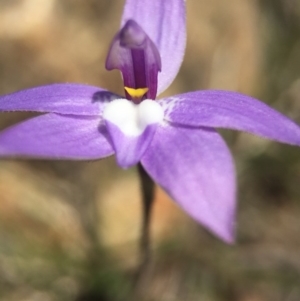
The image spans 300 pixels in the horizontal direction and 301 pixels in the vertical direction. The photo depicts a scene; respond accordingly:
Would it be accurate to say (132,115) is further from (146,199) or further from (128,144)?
(146,199)

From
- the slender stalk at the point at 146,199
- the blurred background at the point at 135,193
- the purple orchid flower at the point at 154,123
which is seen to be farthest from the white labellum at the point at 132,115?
the blurred background at the point at 135,193

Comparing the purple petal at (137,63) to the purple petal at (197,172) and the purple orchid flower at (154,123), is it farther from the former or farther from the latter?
the purple petal at (197,172)

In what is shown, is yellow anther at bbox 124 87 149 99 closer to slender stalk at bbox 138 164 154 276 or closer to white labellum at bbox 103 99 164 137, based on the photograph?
white labellum at bbox 103 99 164 137

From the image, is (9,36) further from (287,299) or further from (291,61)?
(287,299)

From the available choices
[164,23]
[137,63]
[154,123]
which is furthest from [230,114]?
[164,23]

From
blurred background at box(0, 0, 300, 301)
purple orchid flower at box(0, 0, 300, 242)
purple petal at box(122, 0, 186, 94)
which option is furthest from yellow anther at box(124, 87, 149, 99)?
blurred background at box(0, 0, 300, 301)

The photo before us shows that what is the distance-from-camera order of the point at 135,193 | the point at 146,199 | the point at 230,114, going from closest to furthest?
the point at 230,114 < the point at 146,199 < the point at 135,193
